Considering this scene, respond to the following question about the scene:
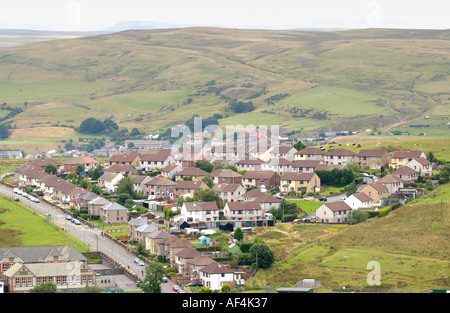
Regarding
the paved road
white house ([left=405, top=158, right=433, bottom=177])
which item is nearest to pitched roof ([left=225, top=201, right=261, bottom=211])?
the paved road

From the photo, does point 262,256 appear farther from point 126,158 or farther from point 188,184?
point 126,158

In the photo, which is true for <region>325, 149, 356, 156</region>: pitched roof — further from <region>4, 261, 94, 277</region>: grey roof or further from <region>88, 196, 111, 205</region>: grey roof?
<region>4, 261, 94, 277</region>: grey roof

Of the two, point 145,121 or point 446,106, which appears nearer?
point 446,106

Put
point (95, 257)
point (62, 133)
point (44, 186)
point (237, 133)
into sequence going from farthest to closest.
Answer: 1. point (62, 133)
2. point (237, 133)
3. point (44, 186)
4. point (95, 257)

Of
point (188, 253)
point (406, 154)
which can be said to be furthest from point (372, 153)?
point (188, 253)
